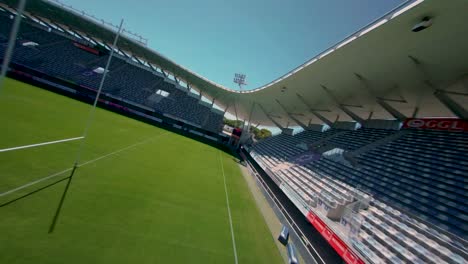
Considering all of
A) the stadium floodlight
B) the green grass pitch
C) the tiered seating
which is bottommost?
the green grass pitch

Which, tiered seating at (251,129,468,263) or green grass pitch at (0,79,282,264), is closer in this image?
green grass pitch at (0,79,282,264)

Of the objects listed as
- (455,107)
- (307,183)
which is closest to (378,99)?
(455,107)

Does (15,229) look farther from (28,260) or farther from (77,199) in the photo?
(77,199)

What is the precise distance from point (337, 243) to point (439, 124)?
7561mm

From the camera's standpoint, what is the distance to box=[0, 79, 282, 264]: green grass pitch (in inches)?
164

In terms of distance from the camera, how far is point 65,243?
4137 millimetres

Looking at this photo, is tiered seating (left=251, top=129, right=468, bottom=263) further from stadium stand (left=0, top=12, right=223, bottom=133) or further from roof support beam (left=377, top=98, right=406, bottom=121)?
stadium stand (left=0, top=12, right=223, bottom=133)

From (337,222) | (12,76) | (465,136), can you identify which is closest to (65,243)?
(337,222)

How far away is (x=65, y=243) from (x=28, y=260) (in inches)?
23.8

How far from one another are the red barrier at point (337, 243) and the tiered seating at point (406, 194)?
21cm

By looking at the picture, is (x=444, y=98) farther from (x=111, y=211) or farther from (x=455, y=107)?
(x=111, y=211)

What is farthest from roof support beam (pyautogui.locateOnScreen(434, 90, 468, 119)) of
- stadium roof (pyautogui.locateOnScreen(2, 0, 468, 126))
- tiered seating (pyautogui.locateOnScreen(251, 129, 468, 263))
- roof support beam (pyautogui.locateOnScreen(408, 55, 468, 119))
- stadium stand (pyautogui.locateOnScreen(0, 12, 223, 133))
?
stadium stand (pyautogui.locateOnScreen(0, 12, 223, 133))

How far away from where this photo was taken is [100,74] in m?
30.2

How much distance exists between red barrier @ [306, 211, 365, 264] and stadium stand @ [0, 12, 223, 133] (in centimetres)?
2646
